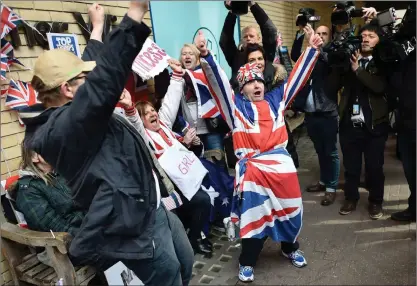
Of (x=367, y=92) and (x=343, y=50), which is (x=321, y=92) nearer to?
(x=367, y=92)

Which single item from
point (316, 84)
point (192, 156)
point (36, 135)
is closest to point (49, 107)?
point (36, 135)

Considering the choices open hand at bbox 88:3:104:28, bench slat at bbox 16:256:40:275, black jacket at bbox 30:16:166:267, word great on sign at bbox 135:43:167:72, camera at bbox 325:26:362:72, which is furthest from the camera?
camera at bbox 325:26:362:72

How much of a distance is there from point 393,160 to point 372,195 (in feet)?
6.31

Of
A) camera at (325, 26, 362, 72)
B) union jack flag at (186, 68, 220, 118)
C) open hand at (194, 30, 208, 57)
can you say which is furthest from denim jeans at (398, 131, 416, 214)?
open hand at (194, 30, 208, 57)

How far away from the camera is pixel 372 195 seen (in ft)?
11.7

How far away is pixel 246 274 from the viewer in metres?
2.77

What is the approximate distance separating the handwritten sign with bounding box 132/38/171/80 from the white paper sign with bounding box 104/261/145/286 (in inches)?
71.1

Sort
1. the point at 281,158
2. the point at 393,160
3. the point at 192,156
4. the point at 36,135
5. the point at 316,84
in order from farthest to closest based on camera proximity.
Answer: the point at 393,160, the point at 316,84, the point at 192,156, the point at 281,158, the point at 36,135

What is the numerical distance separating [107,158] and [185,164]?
1.51 m

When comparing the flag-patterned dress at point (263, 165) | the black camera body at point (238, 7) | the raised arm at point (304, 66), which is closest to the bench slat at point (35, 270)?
the flag-patterned dress at point (263, 165)

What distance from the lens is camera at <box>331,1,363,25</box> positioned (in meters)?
3.45

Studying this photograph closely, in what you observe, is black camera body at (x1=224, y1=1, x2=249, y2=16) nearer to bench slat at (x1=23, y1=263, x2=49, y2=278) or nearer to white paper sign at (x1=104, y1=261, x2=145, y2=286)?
white paper sign at (x1=104, y1=261, x2=145, y2=286)

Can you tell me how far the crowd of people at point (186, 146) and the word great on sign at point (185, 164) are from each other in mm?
13

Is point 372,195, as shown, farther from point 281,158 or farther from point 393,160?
point 393,160
